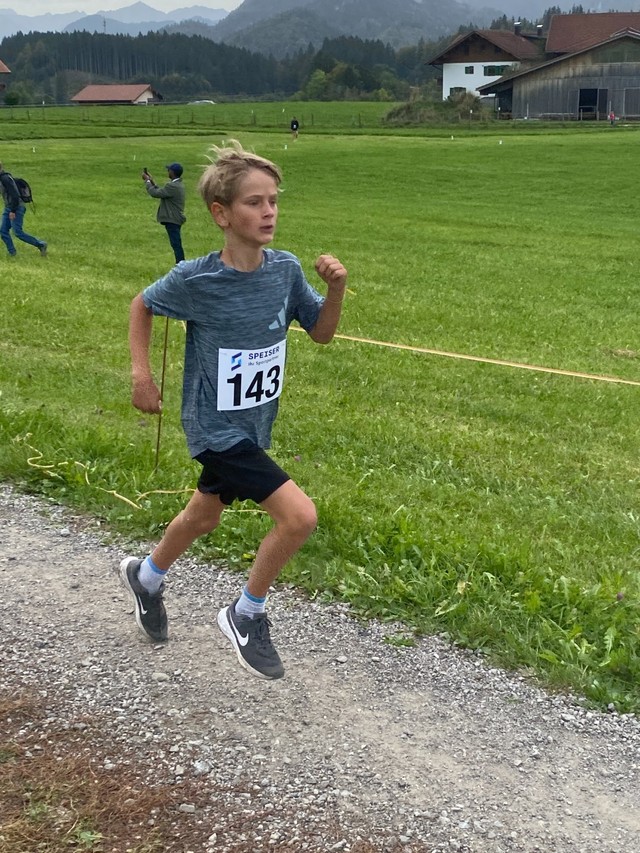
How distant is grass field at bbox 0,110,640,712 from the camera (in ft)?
17.2

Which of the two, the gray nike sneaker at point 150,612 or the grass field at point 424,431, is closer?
the gray nike sneaker at point 150,612

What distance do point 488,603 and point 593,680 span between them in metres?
0.80

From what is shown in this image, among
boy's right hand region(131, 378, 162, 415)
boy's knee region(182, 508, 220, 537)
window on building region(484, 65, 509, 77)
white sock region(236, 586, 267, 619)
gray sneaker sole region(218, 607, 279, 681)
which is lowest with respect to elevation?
gray sneaker sole region(218, 607, 279, 681)

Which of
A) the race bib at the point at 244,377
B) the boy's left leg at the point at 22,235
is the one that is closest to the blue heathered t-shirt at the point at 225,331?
the race bib at the point at 244,377

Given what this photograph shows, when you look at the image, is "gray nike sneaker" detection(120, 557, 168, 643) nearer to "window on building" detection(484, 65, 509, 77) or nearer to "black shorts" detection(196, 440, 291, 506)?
"black shorts" detection(196, 440, 291, 506)

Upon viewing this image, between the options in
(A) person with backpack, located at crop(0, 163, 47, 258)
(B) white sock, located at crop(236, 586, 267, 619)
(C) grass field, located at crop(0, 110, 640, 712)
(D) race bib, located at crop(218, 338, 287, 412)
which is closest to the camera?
(D) race bib, located at crop(218, 338, 287, 412)

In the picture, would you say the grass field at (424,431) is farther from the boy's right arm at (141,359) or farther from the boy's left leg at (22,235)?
the boy's right arm at (141,359)

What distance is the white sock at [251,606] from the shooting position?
4605 mm

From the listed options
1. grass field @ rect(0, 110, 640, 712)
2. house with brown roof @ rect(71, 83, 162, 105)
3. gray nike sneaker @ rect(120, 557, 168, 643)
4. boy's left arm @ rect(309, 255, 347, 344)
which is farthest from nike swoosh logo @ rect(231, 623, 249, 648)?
house with brown roof @ rect(71, 83, 162, 105)

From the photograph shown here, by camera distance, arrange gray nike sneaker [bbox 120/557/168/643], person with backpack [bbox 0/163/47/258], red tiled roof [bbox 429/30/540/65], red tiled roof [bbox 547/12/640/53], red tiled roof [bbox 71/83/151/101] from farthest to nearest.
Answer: red tiled roof [bbox 71/83/151/101] < red tiled roof [bbox 429/30/540/65] < red tiled roof [bbox 547/12/640/53] < person with backpack [bbox 0/163/47/258] < gray nike sneaker [bbox 120/557/168/643]

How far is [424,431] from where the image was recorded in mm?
8875

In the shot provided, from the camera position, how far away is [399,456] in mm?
8141

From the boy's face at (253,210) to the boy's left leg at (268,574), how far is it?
1.08m

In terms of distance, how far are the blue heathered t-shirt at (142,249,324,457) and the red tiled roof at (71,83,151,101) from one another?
15275 centimetres
